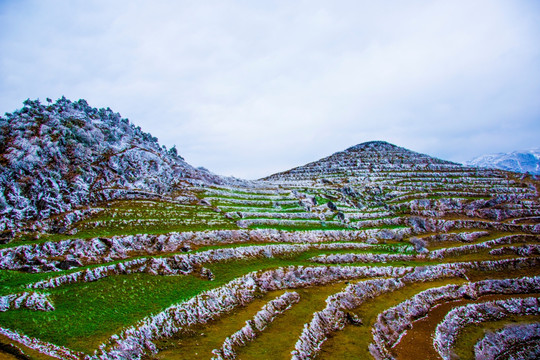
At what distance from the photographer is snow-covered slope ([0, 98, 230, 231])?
5300 cm

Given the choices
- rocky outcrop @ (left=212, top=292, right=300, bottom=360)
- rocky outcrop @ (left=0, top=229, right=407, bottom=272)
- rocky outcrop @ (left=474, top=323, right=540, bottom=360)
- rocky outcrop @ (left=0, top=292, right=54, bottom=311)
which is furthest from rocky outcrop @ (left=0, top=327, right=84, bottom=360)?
rocky outcrop @ (left=474, top=323, right=540, bottom=360)

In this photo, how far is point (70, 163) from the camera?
2522 inches

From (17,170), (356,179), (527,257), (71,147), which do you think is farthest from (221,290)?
(356,179)

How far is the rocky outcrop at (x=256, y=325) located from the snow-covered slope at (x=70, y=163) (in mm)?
41605

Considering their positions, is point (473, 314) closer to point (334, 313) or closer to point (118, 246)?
point (334, 313)

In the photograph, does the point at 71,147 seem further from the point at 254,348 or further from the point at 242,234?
the point at 254,348

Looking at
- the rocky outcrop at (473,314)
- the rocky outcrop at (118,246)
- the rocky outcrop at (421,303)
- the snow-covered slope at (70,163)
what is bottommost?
the rocky outcrop at (473,314)

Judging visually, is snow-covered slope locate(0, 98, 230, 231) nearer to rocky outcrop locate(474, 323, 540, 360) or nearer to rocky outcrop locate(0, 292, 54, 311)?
rocky outcrop locate(0, 292, 54, 311)

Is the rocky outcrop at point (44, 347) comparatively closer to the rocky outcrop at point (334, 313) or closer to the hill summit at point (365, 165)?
the rocky outcrop at point (334, 313)

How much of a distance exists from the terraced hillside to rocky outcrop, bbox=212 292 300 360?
0.16m

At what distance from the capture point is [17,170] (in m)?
54.7

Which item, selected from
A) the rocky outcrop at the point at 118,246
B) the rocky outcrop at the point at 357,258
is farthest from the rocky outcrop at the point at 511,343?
the rocky outcrop at the point at 118,246

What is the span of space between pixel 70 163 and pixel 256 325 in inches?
2134

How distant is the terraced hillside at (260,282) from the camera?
3088 cm
